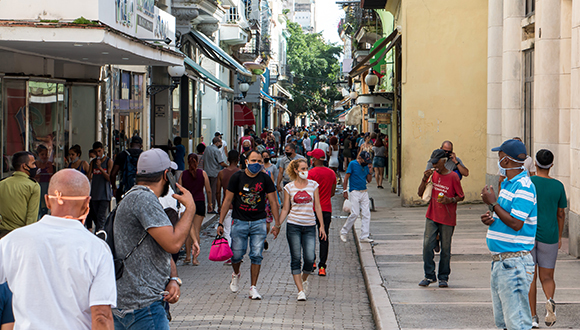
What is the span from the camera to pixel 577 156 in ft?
31.9

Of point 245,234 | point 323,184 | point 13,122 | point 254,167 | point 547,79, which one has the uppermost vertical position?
point 547,79

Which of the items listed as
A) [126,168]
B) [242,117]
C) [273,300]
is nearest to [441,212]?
[273,300]

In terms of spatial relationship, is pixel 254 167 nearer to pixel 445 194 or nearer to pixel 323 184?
pixel 323 184

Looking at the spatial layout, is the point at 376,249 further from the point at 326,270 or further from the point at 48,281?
the point at 48,281

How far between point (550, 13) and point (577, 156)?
3305 mm

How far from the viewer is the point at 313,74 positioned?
72.9 m

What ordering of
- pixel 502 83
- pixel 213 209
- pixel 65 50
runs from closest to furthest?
pixel 65 50
pixel 502 83
pixel 213 209

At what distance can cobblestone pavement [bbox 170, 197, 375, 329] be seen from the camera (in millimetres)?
7281

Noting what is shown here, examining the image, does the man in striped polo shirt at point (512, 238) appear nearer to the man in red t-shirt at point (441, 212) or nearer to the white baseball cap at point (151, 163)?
the white baseball cap at point (151, 163)

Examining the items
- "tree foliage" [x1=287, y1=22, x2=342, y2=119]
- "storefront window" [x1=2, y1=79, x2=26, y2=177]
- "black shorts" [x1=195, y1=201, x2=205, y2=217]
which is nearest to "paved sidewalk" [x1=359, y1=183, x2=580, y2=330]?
"black shorts" [x1=195, y1=201, x2=205, y2=217]

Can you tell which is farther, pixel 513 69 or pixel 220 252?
pixel 513 69

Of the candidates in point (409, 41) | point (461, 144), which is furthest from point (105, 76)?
point (461, 144)

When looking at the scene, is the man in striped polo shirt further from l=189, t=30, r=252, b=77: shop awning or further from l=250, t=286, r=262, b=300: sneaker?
l=189, t=30, r=252, b=77: shop awning

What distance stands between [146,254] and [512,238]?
9.07 ft
